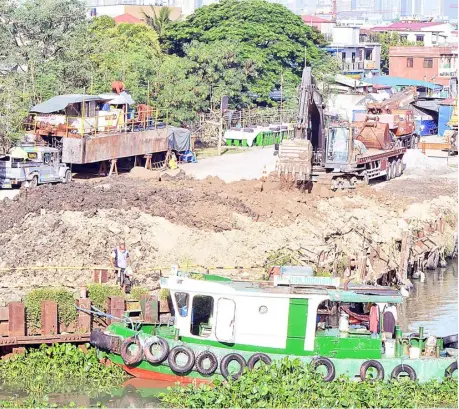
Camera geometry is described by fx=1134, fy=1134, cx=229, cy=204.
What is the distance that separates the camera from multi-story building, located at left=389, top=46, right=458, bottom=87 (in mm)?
95562

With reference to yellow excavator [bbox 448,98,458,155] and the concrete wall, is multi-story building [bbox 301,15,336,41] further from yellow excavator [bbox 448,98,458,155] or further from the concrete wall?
yellow excavator [bbox 448,98,458,155]

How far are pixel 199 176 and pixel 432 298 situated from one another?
15.5m

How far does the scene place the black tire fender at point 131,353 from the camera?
2347 cm

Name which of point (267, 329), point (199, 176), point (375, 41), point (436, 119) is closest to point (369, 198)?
point (199, 176)

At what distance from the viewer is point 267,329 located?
23.1 m

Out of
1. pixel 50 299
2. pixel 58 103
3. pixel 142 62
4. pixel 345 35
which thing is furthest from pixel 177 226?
pixel 345 35

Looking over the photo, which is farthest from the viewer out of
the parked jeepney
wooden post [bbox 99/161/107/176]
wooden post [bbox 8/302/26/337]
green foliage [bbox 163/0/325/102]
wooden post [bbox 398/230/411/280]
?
green foliage [bbox 163/0/325/102]

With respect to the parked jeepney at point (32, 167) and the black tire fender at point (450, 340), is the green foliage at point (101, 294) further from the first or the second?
the parked jeepney at point (32, 167)

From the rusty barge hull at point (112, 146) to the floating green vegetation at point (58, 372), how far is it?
2036cm

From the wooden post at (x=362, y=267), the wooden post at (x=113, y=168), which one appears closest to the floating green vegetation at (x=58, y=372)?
the wooden post at (x=362, y=267)

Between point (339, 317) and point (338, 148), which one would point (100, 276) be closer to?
point (339, 317)

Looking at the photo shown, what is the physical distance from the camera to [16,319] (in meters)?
24.4

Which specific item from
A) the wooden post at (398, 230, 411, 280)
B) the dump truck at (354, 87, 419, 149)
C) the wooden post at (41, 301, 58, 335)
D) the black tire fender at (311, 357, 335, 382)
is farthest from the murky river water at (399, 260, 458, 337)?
the dump truck at (354, 87, 419, 149)

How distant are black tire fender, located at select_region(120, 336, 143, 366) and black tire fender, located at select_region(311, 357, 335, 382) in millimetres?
3619
